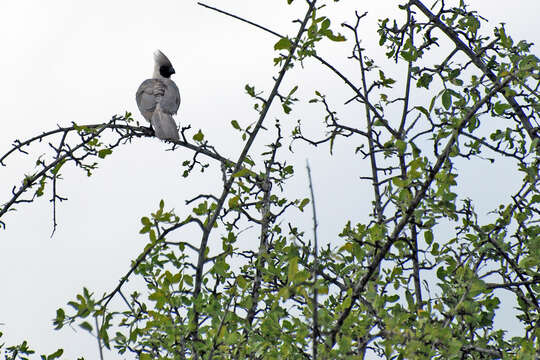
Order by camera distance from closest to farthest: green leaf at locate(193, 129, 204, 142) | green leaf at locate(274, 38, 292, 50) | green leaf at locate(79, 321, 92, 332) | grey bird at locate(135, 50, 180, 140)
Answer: green leaf at locate(79, 321, 92, 332) < green leaf at locate(274, 38, 292, 50) < green leaf at locate(193, 129, 204, 142) < grey bird at locate(135, 50, 180, 140)

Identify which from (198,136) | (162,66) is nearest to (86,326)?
(198,136)

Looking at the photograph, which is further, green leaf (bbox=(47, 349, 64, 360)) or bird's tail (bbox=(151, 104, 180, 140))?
bird's tail (bbox=(151, 104, 180, 140))

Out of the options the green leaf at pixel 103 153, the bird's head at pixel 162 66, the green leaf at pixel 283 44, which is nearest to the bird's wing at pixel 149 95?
the bird's head at pixel 162 66

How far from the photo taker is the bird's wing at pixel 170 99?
7984mm

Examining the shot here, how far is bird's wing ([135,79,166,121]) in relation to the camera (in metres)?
8.02

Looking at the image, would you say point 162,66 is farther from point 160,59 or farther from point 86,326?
point 86,326

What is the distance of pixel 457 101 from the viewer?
3967mm

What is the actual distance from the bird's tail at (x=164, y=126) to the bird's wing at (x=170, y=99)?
9.1 inches

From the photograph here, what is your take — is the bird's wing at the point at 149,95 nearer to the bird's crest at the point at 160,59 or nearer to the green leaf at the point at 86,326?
the bird's crest at the point at 160,59

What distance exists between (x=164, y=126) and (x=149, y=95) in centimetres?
133

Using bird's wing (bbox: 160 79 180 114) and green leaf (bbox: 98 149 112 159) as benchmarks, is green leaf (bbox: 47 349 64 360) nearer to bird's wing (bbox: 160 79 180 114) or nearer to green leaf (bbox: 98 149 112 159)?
green leaf (bbox: 98 149 112 159)

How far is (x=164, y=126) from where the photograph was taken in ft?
23.7

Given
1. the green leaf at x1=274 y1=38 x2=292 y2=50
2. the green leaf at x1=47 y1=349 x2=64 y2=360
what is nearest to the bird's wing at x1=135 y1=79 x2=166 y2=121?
the green leaf at x1=47 y1=349 x2=64 y2=360

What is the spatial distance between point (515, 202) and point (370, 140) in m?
1.29
